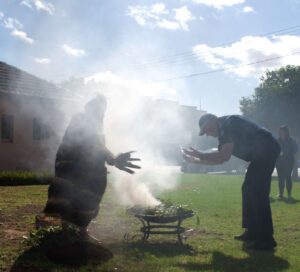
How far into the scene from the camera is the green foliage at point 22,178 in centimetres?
1402

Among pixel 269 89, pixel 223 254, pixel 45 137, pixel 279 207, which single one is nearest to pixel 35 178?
pixel 45 137

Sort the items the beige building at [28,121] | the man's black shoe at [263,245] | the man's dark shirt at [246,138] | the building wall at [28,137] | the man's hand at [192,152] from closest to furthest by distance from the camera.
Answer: the man's black shoe at [263,245]
the man's dark shirt at [246,138]
the man's hand at [192,152]
the beige building at [28,121]
the building wall at [28,137]

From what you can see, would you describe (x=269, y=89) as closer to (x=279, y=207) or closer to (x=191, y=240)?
(x=279, y=207)

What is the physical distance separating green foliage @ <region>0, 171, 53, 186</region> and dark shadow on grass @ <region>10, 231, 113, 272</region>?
8862 mm

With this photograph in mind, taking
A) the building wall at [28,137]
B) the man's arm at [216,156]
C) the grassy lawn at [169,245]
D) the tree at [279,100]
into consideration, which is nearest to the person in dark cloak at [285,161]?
the grassy lawn at [169,245]

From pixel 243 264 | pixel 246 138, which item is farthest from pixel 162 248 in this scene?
pixel 246 138

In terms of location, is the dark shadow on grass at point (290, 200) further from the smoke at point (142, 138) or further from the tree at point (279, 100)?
the tree at point (279, 100)

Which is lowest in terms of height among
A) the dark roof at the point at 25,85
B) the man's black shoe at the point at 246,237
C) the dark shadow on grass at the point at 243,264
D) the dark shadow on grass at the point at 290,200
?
the dark shadow on grass at the point at 243,264

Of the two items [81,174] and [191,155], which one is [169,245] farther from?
[81,174]

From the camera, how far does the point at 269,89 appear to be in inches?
1053

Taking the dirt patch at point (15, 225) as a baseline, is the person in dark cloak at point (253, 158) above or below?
above

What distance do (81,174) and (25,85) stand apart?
1287cm

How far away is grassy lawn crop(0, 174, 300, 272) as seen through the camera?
505 cm

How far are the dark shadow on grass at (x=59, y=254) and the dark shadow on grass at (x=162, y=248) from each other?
24.2 inches
